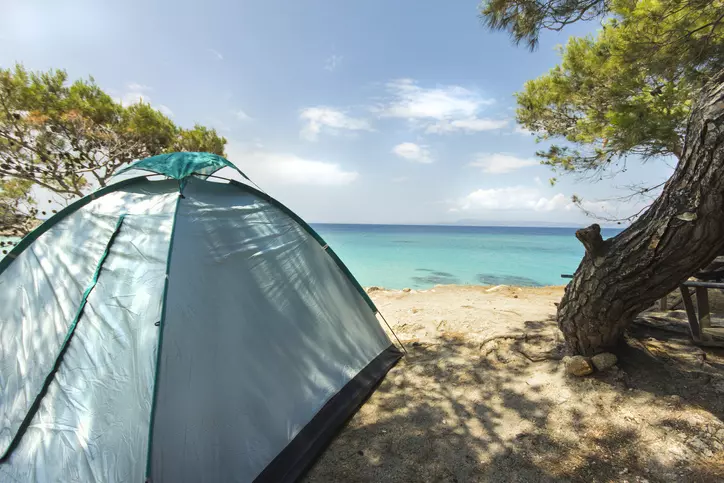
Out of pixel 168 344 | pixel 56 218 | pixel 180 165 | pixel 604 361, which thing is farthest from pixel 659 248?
pixel 56 218

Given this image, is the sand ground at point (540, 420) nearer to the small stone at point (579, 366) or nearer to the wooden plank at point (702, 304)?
the small stone at point (579, 366)

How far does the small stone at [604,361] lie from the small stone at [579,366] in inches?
2.7

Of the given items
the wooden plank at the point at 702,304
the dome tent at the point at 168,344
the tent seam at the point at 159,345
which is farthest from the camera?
the wooden plank at the point at 702,304

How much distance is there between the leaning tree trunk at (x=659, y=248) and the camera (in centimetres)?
218

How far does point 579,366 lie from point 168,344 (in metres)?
3.53

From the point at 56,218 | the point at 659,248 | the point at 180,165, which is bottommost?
the point at 659,248

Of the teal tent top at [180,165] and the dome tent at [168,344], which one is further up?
the teal tent top at [180,165]

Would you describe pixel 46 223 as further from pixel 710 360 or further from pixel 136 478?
pixel 710 360

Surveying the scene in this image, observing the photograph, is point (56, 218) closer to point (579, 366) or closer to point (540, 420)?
point (540, 420)

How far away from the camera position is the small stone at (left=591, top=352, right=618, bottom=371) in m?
2.96

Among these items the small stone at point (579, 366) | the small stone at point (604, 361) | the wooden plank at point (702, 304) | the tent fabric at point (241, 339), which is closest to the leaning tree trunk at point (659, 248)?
the small stone at point (604, 361)

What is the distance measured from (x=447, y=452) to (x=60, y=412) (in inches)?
107

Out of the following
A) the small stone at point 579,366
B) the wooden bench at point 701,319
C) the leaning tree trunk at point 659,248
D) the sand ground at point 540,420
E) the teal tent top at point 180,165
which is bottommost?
the sand ground at point 540,420

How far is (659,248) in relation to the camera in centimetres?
246
